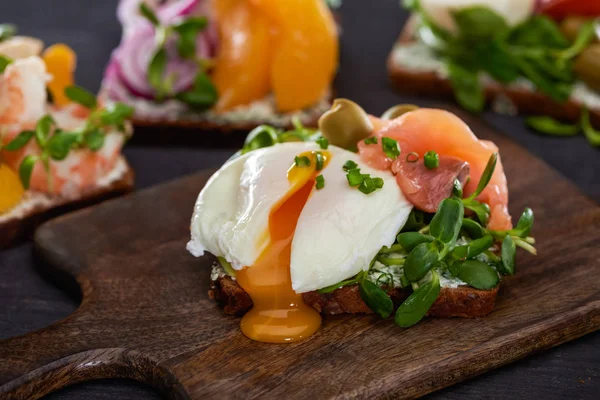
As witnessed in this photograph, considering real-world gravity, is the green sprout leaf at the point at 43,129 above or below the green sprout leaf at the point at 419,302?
above

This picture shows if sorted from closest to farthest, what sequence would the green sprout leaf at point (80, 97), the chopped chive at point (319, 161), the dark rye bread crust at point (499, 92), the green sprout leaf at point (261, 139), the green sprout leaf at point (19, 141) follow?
the chopped chive at point (319, 161) → the green sprout leaf at point (261, 139) → the green sprout leaf at point (19, 141) → the green sprout leaf at point (80, 97) → the dark rye bread crust at point (499, 92)

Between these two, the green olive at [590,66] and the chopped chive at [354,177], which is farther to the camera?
the green olive at [590,66]

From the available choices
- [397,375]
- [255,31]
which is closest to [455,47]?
[255,31]

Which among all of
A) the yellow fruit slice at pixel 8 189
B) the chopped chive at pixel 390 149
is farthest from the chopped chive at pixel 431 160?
the yellow fruit slice at pixel 8 189

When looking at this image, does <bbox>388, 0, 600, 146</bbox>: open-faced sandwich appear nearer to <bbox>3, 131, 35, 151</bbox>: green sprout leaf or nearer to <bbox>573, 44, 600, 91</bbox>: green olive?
<bbox>573, 44, 600, 91</bbox>: green olive

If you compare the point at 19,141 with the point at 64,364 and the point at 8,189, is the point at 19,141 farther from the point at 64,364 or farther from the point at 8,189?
the point at 64,364

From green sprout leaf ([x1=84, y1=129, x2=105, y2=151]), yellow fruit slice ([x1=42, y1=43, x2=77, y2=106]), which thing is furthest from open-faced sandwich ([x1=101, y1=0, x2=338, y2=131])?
green sprout leaf ([x1=84, y1=129, x2=105, y2=151])

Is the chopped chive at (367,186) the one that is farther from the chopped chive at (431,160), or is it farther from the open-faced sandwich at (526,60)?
the open-faced sandwich at (526,60)
